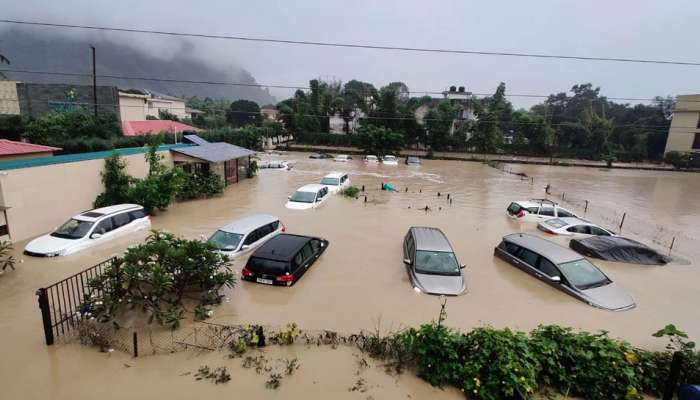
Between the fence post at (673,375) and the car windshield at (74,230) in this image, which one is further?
the car windshield at (74,230)

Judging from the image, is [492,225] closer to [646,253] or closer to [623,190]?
[646,253]

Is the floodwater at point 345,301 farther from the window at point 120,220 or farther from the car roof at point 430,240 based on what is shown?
the car roof at point 430,240

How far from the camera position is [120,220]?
42.1ft

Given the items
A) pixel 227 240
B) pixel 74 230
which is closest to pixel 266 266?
pixel 227 240

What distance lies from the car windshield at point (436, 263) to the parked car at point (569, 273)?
2.75 meters

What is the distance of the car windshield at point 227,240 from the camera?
36.2 feet

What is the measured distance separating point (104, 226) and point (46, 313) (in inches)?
242

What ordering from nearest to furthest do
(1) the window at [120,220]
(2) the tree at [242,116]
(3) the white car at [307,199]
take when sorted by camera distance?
(1) the window at [120,220] → (3) the white car at [307,199] → (2) the tree at [242,116]

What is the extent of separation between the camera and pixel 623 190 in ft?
102

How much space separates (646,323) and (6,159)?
21299 mm

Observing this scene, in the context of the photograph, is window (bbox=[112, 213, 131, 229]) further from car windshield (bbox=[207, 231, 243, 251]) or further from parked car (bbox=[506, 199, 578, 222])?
parked car (bbox=[506, 199, 578, 222])

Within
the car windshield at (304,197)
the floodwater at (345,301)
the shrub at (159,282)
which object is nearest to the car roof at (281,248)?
the floodwater at (345,301)

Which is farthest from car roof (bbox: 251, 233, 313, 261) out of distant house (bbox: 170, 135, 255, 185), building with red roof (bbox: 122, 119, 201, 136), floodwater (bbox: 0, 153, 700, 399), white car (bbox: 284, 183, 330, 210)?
building with red roof (bbox: 122, 119, 201, 136)

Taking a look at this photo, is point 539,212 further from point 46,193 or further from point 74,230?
point 46,193
